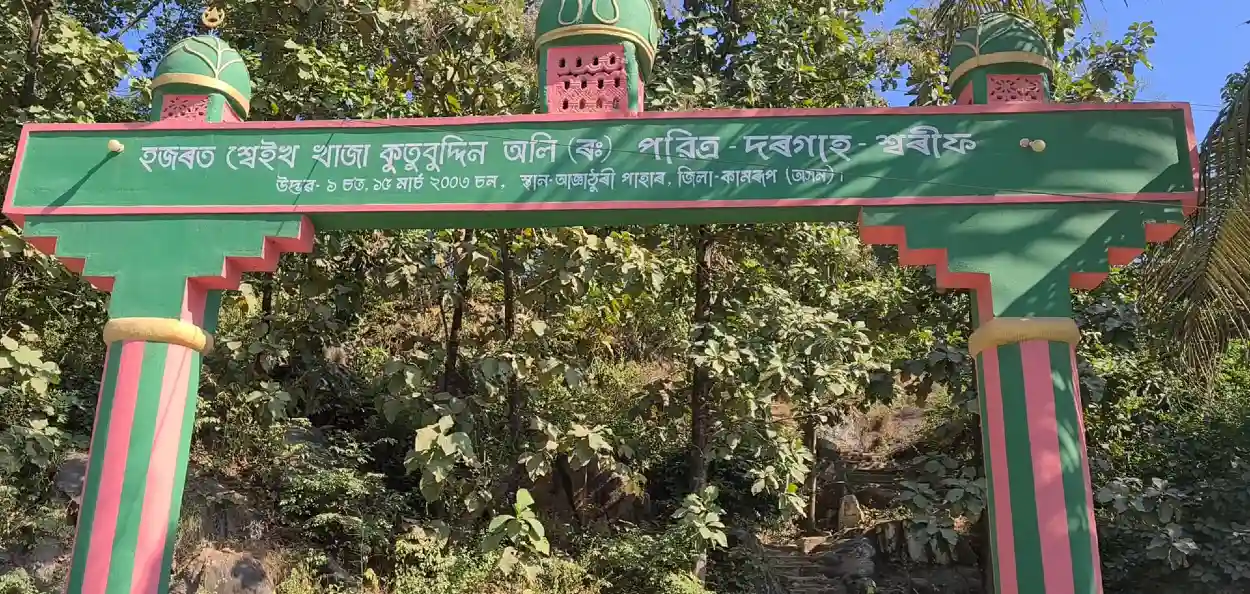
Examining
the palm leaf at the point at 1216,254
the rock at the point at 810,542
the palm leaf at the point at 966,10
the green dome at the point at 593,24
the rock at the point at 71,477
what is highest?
the palm leaf at the point at 966,10

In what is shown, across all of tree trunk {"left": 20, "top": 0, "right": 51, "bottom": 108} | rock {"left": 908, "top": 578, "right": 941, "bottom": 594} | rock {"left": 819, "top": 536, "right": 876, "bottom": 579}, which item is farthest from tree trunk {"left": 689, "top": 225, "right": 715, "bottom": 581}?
tree trunk {"left": 20, "top": 0, "right": 51, "bottom": 108}

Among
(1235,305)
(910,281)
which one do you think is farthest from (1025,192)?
(910,281)

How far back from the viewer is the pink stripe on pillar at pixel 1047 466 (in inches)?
165

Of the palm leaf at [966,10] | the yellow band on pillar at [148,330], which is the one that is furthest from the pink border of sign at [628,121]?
the palm leaf at [966,10]

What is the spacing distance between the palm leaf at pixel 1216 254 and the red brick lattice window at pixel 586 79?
2.94 meters

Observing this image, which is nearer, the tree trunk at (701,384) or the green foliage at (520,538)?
the green foliage at (520,538)

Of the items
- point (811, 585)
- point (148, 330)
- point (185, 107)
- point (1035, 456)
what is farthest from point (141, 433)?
point (811, 585)

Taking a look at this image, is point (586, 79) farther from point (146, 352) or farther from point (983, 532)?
point (983, 532)

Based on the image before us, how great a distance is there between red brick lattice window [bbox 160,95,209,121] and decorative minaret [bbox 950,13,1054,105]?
4070 millimetres

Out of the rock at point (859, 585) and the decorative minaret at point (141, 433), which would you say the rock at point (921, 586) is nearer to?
the rock at point (859, 585)

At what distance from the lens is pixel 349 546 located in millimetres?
7441

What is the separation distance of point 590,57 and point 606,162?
684mm

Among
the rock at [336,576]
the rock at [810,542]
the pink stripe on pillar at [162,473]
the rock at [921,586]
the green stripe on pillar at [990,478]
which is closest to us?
the green stripe on pillar at [990,478]

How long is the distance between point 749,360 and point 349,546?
131 inches
